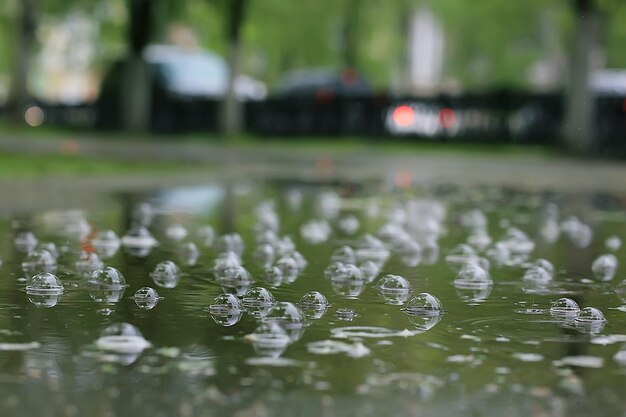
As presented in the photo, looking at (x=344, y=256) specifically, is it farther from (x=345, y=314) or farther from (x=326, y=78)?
(x=326, y=78)

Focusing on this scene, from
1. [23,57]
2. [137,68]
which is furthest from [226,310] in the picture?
[23,57]

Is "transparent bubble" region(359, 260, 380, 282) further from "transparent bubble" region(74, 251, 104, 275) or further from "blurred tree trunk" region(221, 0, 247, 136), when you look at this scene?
"blurred tree trunk" region(221, 0, 247, 136)

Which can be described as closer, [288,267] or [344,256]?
[288,267]

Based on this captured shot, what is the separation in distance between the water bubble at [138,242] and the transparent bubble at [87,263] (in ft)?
1.16

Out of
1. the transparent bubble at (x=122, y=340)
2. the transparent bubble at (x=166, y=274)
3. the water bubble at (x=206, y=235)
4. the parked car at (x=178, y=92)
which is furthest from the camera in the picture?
the parked car at (x=178, y=92)

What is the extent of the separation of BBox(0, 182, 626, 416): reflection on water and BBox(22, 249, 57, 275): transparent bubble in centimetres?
2

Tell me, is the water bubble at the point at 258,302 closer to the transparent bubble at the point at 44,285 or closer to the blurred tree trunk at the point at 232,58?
the transparent bubble at the point at 44,285

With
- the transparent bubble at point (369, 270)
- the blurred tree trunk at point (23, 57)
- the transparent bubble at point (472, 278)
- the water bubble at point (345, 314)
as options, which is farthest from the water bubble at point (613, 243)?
the blurred tree trunk at point (23, 57)

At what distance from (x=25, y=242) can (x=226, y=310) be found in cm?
340

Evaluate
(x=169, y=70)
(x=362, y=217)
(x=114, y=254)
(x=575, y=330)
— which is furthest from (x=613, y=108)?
(x=575, y=330)

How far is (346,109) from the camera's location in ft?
103

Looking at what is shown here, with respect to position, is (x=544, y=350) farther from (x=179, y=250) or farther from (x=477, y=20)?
(x=477, y=20)

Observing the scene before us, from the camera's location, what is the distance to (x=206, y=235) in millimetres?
11094

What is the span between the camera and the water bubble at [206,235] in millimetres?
10475
